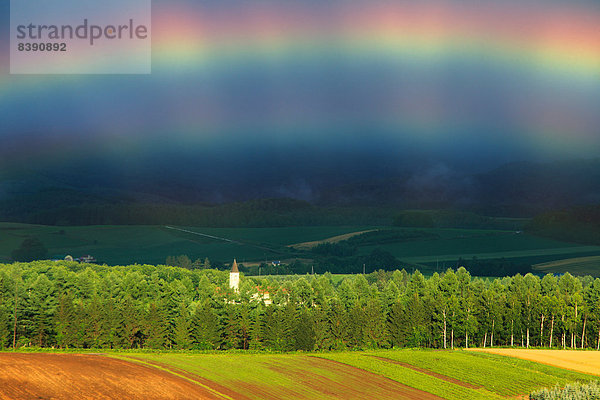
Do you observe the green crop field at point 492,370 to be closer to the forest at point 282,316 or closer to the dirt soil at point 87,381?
the forest at point 282,316

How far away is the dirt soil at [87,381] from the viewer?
64.2 meters

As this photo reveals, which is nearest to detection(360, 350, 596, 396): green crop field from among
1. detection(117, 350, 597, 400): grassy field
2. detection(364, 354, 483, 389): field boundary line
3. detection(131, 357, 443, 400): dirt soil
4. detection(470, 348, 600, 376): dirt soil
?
detection(117, 350, 597, 400): grassy field

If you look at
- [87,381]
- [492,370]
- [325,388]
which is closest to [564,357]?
[492,370]

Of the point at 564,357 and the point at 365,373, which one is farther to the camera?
the point at 564,357

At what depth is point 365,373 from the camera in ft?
270

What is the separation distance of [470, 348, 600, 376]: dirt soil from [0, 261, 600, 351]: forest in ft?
45.4

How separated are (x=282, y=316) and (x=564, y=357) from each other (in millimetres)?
42976

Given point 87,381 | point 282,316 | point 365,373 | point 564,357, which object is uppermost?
point 282,316

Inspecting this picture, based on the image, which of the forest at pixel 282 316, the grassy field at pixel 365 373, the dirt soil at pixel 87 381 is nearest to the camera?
the dirt soil at pixel 87 381

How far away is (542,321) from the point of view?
393 feet

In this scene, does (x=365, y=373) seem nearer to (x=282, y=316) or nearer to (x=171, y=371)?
(x=171, y=371)

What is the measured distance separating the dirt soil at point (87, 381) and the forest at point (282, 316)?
27.1 m

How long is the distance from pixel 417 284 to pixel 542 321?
23.8 meters

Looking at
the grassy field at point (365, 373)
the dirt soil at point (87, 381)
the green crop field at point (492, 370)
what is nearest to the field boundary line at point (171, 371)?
the grassy field at point (365, 373)
